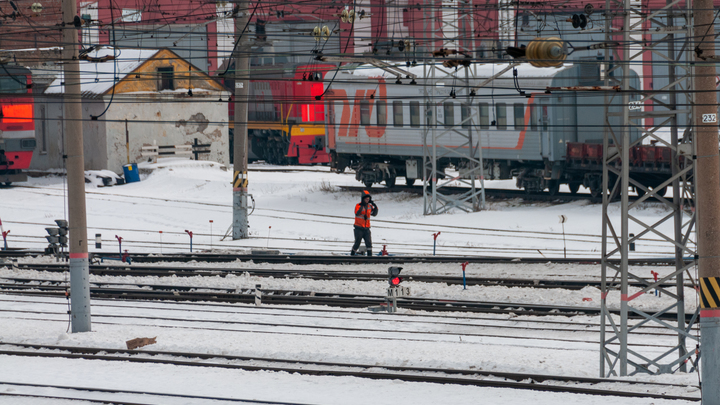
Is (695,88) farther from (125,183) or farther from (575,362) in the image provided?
(125,183)

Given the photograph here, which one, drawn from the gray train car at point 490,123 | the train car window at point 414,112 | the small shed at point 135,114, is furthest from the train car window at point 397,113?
the small shed at point 135,114

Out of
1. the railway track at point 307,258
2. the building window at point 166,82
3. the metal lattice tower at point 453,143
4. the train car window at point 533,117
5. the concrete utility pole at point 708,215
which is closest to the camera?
the concrete utility pole at point 708,215

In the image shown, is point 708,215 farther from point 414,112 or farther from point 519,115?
point 414,112

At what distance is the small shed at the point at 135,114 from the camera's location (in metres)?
38.8

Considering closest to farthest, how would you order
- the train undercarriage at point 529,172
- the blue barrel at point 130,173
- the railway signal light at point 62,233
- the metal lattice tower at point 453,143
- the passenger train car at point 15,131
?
1. the railway signal light at point 62,233
2. the metal lattice tower at point 453,143
3. the train undercarriage at point 529,172
4. the passenger train car at point 15,131
5. the blue barrel at point 130,173

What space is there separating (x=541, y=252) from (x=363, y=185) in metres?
16.4

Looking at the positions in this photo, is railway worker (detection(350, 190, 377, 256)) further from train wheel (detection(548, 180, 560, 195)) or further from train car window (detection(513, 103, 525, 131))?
train wheel (detection(548, 180, 560, 195))

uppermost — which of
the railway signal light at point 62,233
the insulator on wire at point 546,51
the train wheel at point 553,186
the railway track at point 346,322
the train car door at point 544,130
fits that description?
the insulator on wire at point 546,51

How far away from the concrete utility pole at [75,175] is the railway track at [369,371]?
47.6 inches

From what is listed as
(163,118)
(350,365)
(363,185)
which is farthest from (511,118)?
(350,365)

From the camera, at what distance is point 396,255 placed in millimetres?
22141

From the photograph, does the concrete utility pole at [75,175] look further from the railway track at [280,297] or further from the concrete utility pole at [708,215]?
the concrete utility pole at [708,215]

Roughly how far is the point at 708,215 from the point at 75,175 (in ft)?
32.2

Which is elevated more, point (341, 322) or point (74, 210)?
point (74, 210)
